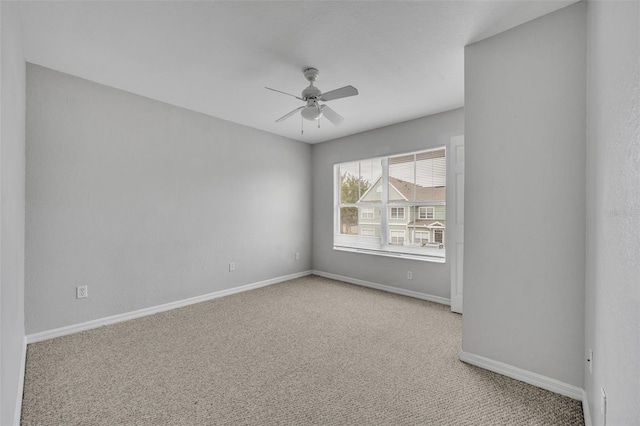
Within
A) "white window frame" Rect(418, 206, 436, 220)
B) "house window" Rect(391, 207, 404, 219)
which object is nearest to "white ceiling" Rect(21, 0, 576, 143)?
"white window frame" Rect(418, 206, 436, 220)

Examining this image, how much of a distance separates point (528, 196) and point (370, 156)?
2.88 meters

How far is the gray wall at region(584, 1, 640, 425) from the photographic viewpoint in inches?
34.8

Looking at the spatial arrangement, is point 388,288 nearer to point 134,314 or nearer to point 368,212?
point 368,212

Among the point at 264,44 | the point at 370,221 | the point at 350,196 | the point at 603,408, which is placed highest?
the point at 264,44

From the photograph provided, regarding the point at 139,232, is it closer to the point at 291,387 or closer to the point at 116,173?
the point at 116,173

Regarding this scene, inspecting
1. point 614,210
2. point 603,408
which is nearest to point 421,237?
point 603,408

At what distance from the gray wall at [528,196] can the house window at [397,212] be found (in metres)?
2.17

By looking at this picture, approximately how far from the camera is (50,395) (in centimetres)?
→ 190

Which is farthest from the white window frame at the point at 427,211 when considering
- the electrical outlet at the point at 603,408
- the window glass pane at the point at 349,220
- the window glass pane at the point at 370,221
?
the electrical outlet at the point at 603,408

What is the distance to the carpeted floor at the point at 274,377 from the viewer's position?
1.72 meters

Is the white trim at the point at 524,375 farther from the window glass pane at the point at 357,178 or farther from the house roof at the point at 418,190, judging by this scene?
the window glass pane at the point at 357,178

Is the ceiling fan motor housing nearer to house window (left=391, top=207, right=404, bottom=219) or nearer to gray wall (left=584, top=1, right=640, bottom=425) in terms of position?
gray wall (left=584, top=1, right=640, bottom=425)

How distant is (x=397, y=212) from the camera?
4.58 metres

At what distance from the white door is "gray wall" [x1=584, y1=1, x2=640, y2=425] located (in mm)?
1883
